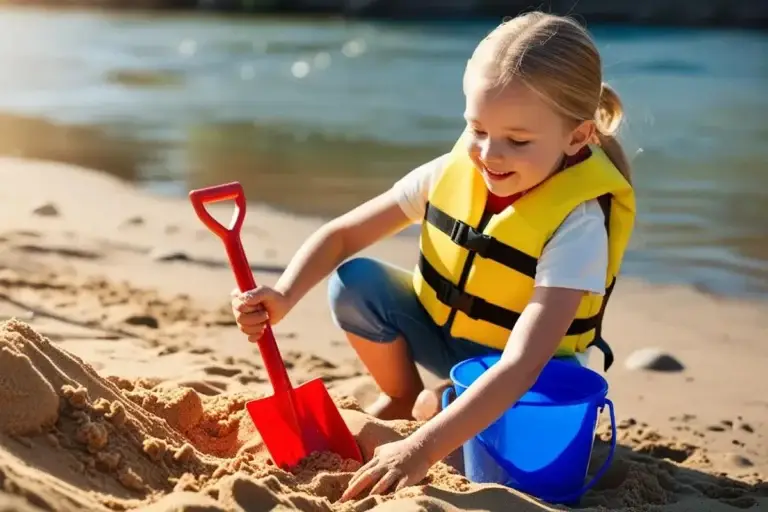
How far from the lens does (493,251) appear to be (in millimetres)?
2855

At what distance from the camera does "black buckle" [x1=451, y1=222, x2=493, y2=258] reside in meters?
2.87

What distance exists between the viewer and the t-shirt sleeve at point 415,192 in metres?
3.12

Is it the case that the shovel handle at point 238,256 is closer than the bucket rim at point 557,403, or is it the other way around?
the bucket rim at point 557,403

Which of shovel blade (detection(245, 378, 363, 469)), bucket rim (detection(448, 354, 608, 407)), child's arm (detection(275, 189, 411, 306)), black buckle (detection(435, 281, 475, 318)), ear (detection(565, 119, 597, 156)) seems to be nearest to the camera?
bucket rim (detection(448, 354, 608, 407))

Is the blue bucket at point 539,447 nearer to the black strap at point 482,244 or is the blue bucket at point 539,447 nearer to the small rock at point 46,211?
the black strap at point 482,244

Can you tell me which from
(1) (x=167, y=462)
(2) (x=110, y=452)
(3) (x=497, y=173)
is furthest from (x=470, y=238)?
(2) (x=110, y=452)

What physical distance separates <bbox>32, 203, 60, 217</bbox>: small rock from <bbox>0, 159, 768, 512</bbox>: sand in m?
0.02

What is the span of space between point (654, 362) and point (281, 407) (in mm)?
1772

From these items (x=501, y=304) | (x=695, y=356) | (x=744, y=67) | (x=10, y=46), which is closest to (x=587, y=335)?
(x=501, y=304)

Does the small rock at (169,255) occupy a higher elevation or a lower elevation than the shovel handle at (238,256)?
lower

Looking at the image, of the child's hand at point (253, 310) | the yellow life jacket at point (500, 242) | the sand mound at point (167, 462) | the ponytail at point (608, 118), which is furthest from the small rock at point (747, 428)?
the child's hand at point (253, 310)

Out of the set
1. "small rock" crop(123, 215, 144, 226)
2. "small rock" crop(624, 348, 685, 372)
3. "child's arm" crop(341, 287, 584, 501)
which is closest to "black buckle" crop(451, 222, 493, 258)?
"child's arm" crop(341, 287, 584, 501)

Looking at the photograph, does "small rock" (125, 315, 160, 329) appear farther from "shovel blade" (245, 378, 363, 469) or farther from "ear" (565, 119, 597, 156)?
"ear" (565, 119, 597, 156)

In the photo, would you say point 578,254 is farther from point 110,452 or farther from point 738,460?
point 110,452
